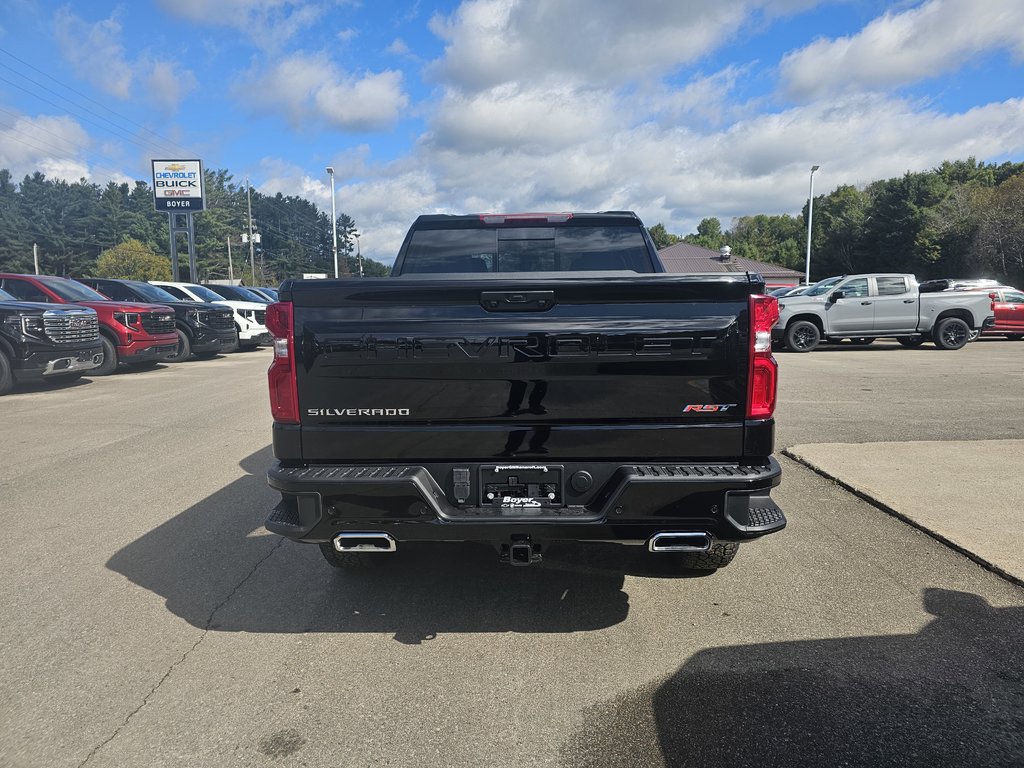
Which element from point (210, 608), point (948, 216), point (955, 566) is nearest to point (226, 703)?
point (210, 608)

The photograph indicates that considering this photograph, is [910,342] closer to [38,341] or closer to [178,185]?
[38,341]

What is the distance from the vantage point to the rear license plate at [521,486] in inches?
120

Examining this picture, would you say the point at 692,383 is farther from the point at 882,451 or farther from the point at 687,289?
the point at 882,451

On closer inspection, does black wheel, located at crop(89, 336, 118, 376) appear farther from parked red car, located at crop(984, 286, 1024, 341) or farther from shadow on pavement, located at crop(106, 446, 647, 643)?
parked red car, located at crop(984, 286, 1024, 341)

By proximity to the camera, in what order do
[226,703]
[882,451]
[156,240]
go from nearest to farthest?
[226,703] < [882,451] < [156,240]

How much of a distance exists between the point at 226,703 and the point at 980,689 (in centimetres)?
309

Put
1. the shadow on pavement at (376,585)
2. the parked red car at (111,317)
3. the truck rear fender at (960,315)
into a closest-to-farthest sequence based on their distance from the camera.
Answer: the shadow on pavement at (376,585)
the parked red car at (111,317)
the truck rear fender at (960,315)

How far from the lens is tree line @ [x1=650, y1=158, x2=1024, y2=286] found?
44.7m

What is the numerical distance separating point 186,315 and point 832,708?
52.6 ft

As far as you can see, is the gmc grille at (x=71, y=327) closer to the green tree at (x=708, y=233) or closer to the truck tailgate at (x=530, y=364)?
the truck tailgate at (x=530, y=364)

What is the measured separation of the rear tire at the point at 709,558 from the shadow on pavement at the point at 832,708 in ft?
2.21

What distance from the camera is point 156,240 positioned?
319 ft

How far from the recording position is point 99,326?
12.9 meters

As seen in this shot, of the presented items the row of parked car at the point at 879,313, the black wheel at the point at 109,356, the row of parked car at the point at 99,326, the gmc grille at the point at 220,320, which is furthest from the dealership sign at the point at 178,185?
the row of parked car at the point at 879,313
